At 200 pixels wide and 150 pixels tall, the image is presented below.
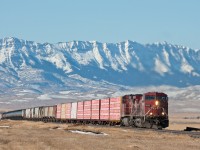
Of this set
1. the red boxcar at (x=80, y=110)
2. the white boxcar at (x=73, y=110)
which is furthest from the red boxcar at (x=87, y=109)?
the white boxcar at (x=73, y=110)

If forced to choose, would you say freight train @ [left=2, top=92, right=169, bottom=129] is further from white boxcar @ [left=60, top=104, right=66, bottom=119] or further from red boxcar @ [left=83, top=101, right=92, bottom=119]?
white boxcar @ [left=60, top=104, right=66, bottom=119]

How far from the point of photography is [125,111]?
6078 cm

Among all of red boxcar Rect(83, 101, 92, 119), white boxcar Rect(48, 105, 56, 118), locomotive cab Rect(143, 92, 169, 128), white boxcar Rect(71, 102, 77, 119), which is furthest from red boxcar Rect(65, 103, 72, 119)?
locomotive cab Rect(143, 92, 169, 128)

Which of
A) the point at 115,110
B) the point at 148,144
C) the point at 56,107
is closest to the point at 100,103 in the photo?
the point at 115,110

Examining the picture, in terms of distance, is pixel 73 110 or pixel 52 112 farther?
pixel 52 112

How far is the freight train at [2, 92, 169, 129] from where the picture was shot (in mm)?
55750

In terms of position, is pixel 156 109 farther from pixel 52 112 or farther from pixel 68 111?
pixel 52 112

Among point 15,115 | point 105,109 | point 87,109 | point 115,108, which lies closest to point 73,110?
point 87,109

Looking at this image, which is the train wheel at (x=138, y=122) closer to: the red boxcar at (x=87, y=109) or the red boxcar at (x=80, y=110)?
the red boxcar at (x=87, y=109)

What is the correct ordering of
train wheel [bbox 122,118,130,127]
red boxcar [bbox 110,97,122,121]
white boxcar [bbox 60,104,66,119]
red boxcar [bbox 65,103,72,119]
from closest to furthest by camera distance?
train wheel [bbox 122,118,130,127]
red boxcar [bbox 110,97,122,121]
red boxcar [bbox 65,103,72,119]
white boxcar [bbox 60,104,66,119]

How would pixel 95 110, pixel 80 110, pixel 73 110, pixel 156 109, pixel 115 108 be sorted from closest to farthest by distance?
pixel 156 109 < pixel 115 108 < pixel 95 110 < pixel 80 110 < pixel 73 110

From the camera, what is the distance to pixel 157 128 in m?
55.5

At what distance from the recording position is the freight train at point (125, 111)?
55.8 meters

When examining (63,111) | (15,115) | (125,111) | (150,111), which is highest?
(15,115)
